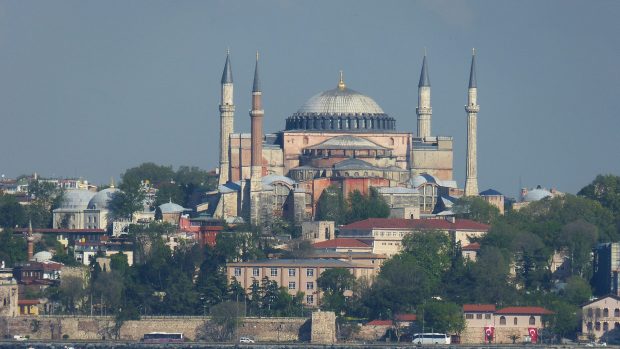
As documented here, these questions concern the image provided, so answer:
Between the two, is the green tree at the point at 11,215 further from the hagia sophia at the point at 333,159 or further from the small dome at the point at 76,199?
the hagia sophia at the point at 333,159

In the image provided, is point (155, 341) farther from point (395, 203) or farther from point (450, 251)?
point (395, 203)

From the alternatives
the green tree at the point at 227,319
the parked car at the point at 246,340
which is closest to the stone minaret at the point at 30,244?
the green tree at the point at 227,319

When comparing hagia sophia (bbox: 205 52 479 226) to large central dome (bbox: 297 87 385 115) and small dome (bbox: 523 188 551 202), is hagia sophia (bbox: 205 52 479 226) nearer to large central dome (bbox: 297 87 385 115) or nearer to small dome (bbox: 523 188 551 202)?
large central dome (bbox: 297 87 385 115)

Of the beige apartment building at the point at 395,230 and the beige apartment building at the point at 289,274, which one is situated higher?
the beige apartment building at the point at 395,230

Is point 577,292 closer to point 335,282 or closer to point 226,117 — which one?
point 335,282

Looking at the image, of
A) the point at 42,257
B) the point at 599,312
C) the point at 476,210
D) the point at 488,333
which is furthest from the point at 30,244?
the point at 599,312

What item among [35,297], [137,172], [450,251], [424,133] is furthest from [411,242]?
[137,172]

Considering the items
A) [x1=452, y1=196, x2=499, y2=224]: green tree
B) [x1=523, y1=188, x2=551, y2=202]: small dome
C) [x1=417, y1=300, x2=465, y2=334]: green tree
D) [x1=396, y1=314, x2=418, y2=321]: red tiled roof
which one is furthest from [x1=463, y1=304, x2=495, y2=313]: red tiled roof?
[x1=523, y1=188, x2=551, y2=202]: small dome
